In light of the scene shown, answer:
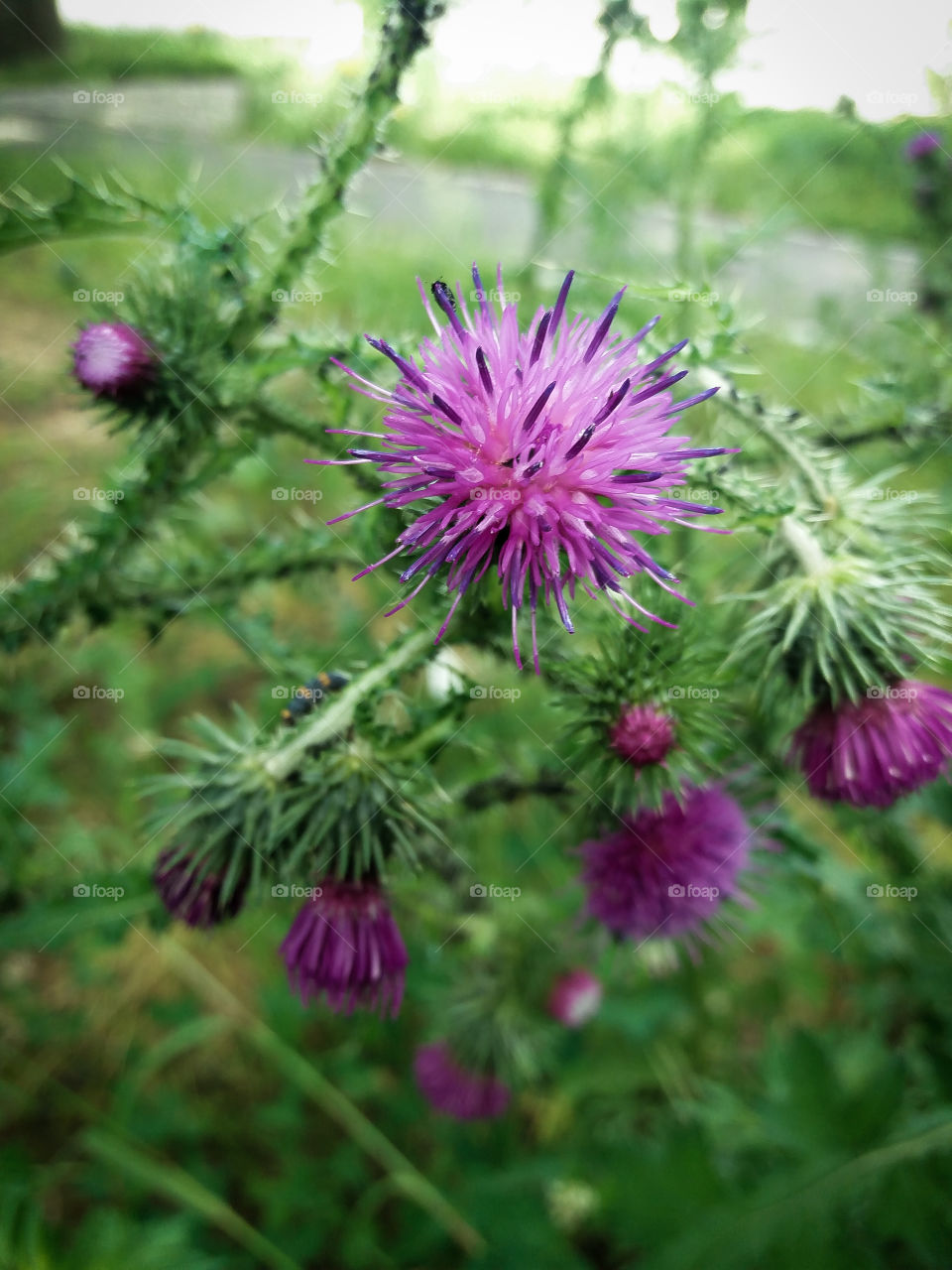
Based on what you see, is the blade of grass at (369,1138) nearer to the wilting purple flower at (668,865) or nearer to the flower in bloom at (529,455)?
the wilting purple flower at (668,865)

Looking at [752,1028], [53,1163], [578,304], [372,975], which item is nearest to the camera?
[372,975]

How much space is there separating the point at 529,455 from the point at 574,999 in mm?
2495

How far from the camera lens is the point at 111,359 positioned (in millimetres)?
2004

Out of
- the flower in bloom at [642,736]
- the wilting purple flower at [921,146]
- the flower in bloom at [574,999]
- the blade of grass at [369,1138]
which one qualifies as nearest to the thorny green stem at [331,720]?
the flower in bloom at [642,736]

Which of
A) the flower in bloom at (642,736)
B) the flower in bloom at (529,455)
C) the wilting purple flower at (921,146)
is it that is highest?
the wilting purple flower at (921,146)

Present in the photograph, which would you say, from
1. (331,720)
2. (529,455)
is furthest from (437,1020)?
(529,455)

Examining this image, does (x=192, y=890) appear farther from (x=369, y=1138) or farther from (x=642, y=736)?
(x=369, y=1138)

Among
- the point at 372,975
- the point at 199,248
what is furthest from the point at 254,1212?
the point at 199,248

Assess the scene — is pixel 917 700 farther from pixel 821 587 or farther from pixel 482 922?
pixel 482 922

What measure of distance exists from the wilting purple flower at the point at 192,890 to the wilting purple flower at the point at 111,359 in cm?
113

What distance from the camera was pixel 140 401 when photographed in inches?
83.4

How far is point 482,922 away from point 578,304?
2.10 m

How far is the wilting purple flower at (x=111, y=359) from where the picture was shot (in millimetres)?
1999

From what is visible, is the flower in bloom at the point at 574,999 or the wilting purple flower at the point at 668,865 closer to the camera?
the wilting purple flower at the point at 668,865
